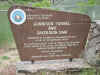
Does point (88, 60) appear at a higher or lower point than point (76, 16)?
lower

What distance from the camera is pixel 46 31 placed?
3.75m

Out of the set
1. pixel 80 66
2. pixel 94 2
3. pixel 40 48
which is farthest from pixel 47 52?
pixel 94 2

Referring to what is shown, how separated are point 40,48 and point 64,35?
51 centimetres

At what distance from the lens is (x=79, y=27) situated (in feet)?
12.4

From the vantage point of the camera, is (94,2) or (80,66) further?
(94,2)

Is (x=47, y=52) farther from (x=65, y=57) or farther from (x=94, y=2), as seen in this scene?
(x=94, y=2)

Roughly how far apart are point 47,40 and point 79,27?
0.64 metres

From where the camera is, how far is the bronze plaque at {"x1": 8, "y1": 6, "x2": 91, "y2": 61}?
12.1 ft

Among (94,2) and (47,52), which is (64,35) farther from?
(94,2)

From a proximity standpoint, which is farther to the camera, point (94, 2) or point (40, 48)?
point (94, 2)

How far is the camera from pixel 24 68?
3.72 meters

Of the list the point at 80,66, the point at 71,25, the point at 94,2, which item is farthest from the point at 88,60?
the point at 94,2

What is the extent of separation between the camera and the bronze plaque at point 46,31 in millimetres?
3678

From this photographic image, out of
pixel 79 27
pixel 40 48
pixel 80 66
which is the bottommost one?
pixel 80 66
